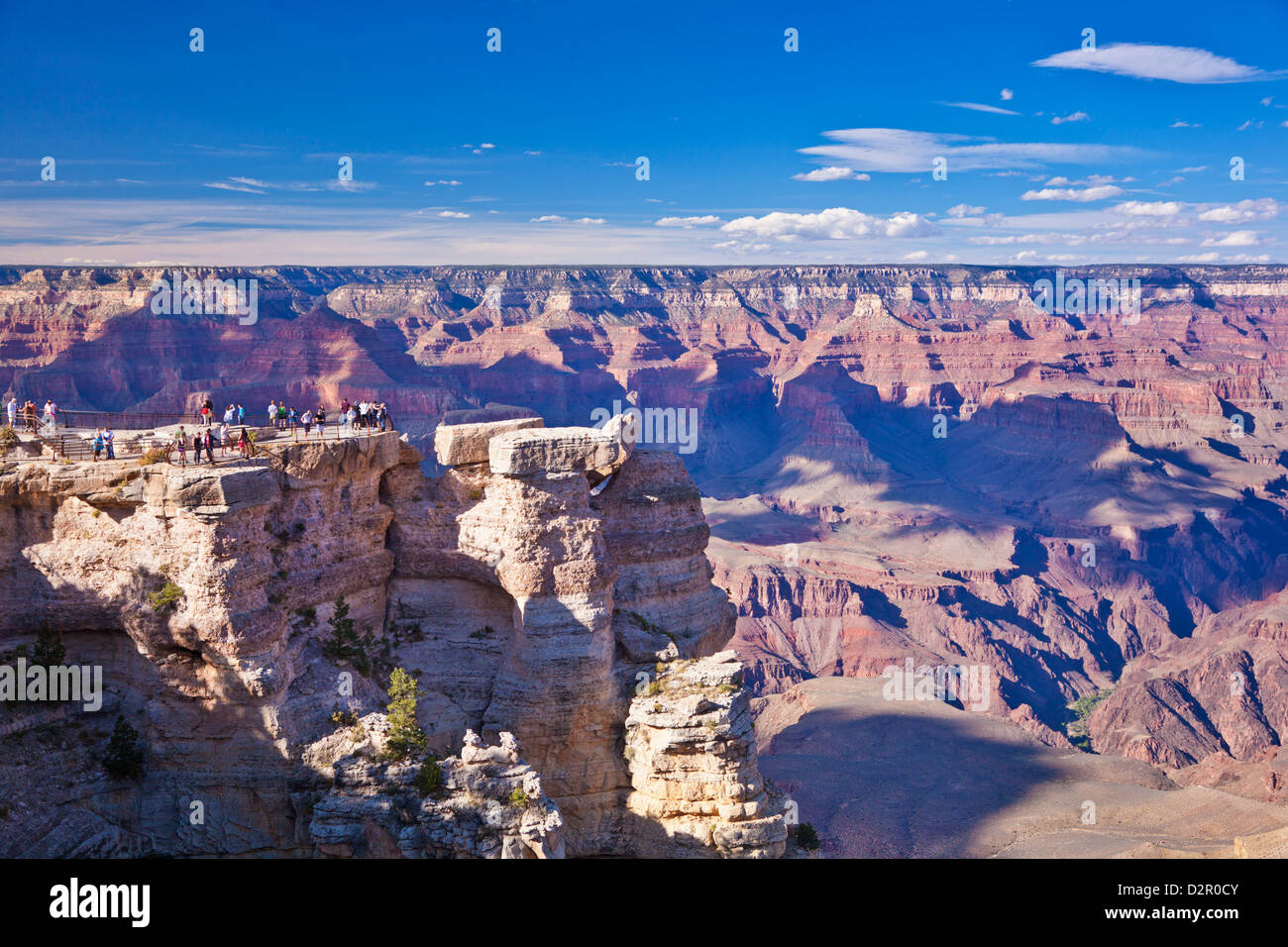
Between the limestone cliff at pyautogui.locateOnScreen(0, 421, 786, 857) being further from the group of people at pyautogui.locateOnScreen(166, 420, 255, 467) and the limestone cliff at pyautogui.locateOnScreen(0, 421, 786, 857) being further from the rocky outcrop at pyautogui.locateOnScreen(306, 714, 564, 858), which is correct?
the group of people at pyautogui.locateOnScreen(166, 420, 255, 467)

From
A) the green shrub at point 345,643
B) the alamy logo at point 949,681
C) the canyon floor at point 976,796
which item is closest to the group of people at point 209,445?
the green shrub at point 345,643

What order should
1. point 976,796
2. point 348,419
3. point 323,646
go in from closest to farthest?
point 323,646, point 348,419, point 976,796

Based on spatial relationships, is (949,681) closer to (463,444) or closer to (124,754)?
(463,444)

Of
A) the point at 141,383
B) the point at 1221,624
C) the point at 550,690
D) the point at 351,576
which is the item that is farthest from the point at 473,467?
the point at 141,383

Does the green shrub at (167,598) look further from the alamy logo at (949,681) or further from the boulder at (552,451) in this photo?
the alamy logo at (949,681)

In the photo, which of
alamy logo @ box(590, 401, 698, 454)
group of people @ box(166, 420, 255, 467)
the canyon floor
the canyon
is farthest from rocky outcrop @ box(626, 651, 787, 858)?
alamy logo @ box(590, 401, 698, 454)

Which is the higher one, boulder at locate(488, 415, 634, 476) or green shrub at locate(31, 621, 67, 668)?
boulder at locate(488, 415, 634, 476)
